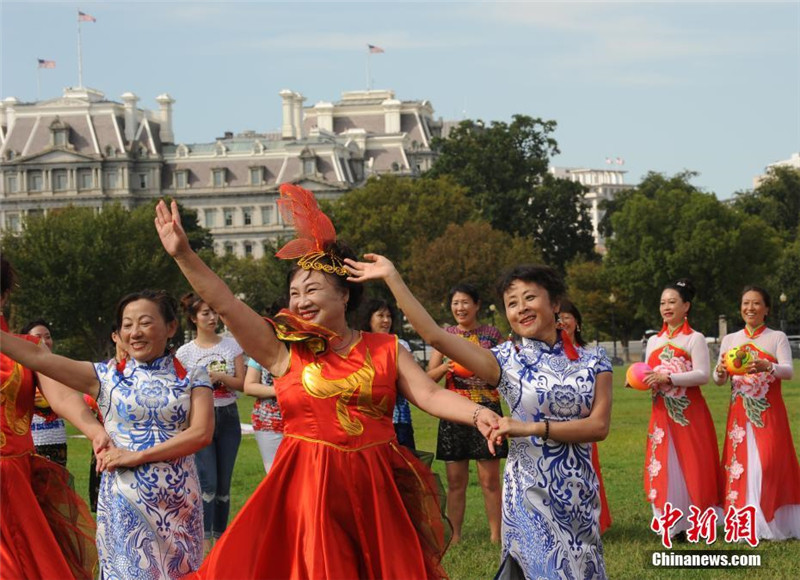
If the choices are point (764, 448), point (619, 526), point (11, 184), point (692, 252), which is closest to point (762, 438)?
point (764, 448)

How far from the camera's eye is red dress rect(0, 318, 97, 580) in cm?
733

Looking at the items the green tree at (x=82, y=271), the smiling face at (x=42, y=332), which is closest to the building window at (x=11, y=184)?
the green tree at (x=82, y=271)

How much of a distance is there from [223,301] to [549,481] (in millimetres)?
1897

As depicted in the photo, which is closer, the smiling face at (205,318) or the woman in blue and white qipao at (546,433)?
the woman in blue and white qipao at (546,433)

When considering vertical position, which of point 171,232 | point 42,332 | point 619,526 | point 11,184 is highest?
point 11,184

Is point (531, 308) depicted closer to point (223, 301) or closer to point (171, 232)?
point (223, 301)

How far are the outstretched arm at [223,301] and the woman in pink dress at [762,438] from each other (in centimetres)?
631

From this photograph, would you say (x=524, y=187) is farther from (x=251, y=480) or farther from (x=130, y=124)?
(x=251, y=480)

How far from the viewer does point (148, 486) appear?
7.53 metres

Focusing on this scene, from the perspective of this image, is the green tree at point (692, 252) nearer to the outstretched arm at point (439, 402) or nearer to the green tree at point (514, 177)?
the green tree at point (514, 177)

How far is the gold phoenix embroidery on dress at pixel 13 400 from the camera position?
7.53m

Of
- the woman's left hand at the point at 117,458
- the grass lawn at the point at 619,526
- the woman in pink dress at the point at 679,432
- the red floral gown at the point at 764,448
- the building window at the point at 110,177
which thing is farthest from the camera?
the building window at the point at 110,177

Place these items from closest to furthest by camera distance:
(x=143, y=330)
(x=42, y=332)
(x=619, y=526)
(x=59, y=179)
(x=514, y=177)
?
(x=143, y=330) → (x=42, y=332) → (x=619, y=526) → (x=514, y=177) → (x=59, y=179)

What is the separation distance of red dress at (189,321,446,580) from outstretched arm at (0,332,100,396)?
1429 millimetres
